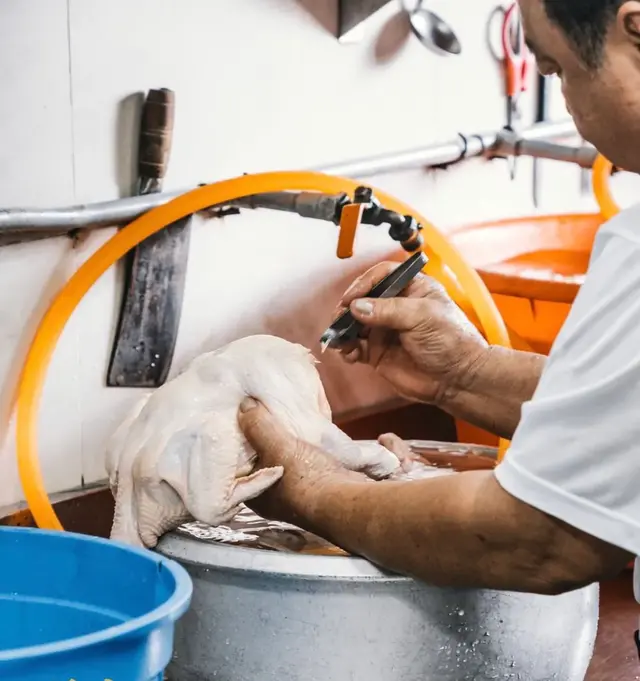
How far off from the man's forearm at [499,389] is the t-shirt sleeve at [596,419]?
1.63 feet

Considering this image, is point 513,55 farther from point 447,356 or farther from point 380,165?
point 447,356

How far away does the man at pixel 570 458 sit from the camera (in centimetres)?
90

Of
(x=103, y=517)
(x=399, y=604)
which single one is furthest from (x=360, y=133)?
(x=399, y=604)

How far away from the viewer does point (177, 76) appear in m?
1.63

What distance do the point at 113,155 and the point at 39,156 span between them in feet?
0.40

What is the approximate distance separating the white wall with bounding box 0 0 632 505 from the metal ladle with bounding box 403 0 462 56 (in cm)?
4

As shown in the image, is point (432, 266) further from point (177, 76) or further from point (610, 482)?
point (610, 482)

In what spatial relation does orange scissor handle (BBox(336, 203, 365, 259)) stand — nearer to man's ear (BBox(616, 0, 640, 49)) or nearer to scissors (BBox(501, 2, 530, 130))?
man's ear (BBox(616, 0, 640, 49))

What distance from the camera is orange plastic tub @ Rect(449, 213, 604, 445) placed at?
178 centimetres

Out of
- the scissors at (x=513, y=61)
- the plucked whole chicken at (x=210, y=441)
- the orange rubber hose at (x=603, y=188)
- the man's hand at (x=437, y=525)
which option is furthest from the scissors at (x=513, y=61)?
the man's hand at (x=437, y=525)

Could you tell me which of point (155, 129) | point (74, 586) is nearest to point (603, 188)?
point (155, 129)

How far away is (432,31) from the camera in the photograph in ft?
6.68

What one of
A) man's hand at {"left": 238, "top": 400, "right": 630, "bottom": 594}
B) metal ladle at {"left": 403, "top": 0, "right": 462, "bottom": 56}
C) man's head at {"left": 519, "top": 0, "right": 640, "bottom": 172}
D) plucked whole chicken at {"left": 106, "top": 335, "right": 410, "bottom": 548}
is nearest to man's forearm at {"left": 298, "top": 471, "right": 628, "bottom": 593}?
man's hand at {"left": 238, "top": 400, "right": 630, "bottom": 594}

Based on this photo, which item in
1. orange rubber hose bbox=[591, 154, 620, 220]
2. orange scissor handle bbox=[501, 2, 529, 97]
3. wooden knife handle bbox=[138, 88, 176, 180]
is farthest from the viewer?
orange scissor handle bbox=[501, 2, 529, 97]
